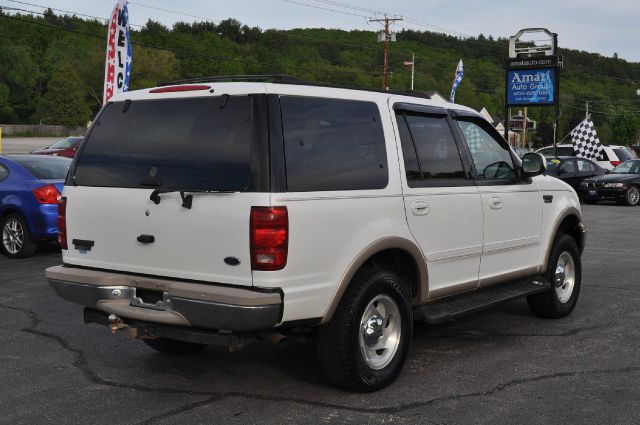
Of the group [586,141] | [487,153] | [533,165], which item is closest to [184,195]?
[487,153]

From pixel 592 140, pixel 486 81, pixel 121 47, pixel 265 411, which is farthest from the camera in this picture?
pixel 486 81

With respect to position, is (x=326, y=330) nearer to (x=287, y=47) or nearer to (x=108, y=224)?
(x=108, y=224)

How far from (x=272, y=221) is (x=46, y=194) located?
24.0 feet

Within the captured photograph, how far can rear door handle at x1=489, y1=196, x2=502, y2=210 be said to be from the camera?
567cm

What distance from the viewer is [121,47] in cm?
1583

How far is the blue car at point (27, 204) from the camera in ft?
33.8

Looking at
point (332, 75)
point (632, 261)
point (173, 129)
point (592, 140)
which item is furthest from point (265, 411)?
point (332, 75)

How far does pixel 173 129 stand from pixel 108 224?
722 mm

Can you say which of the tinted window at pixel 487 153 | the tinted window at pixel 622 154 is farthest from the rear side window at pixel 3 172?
the tinted window at pixel 622 154

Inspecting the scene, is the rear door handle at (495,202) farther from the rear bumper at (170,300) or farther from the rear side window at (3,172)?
the rear side window at (3,172)

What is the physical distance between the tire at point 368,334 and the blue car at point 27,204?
668 centimetres

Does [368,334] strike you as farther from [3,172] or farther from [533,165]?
[3,172]

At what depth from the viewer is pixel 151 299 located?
172 inches

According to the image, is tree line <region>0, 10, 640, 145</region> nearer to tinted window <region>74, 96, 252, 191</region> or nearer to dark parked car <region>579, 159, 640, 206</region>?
dark parked car <region>579, 159, 640, 206</region>
